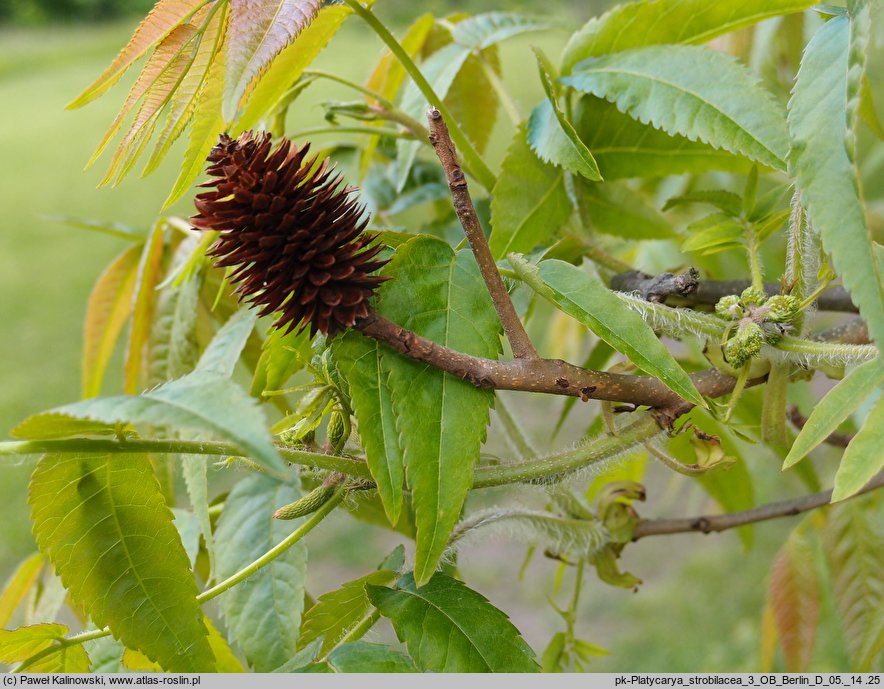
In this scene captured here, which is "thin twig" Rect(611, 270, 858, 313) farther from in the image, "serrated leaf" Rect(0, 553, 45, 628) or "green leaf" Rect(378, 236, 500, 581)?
"serrated leaf" Rect(0, 553, 45, 628)

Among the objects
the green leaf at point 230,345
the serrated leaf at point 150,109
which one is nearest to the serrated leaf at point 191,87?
the serrated leaf at point 150,109

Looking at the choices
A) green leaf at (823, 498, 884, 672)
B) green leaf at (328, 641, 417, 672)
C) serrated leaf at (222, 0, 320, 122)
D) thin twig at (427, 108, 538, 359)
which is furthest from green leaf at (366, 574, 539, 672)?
green leaf at (823, 498, 884, 672)

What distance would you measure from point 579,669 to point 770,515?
0.48 feet

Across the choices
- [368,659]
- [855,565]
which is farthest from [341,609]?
[855,565]

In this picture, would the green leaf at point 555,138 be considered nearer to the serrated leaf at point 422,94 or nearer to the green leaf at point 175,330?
the serrated leaf at point 422,94

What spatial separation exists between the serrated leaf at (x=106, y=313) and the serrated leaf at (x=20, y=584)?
0.41 ft

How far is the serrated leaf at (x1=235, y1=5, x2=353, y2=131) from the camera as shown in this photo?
381 millimetres

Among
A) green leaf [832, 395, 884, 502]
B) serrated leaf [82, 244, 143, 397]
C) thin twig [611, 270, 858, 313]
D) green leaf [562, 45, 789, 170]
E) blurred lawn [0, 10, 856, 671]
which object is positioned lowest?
blurred lawn [0, 10, 856, 671]

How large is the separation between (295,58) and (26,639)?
11.4 inches

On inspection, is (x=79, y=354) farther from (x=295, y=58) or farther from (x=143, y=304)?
(x=295, y=58)

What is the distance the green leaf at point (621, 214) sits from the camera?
0.48 meters

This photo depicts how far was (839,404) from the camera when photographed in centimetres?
28

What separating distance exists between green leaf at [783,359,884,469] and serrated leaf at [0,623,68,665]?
32 cm

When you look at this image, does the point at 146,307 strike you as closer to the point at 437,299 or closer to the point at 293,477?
the point at 293,477
